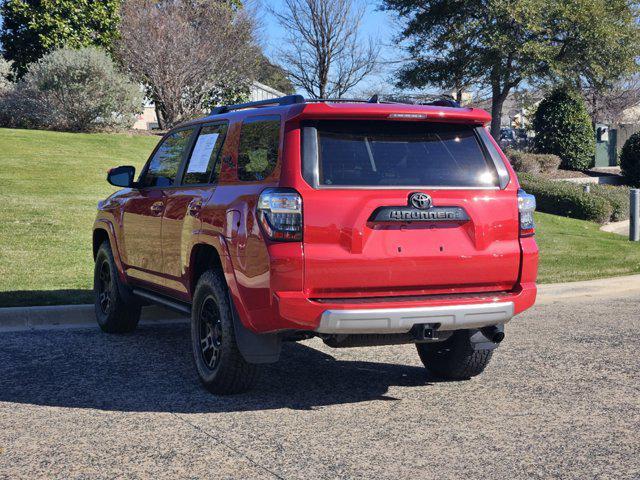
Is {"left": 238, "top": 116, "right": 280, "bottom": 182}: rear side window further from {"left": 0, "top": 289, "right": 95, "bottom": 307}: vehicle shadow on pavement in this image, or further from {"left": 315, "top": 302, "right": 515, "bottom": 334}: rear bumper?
{"left": 0, "top": 289, "right": 95, "bottom": 307}: vehicle shadow on pavement

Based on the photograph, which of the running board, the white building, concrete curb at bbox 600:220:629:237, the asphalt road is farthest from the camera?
the white building

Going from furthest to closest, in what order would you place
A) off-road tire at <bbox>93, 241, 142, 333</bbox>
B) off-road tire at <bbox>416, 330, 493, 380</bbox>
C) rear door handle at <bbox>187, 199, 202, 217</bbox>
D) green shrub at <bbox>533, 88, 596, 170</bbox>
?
1. green shrub at <bbox>533, 88, 596, 170</bbox>
2. off-road tire at <bbox>93, 241, 142, 333</bbox>
3. off-road tire at <bbox>416, 330, 493, 380</bbox>
4. rear door handle at <bbox>187, 199, 202, 217</bbox>

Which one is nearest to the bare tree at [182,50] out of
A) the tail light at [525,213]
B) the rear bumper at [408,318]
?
the tail light at [525,213]

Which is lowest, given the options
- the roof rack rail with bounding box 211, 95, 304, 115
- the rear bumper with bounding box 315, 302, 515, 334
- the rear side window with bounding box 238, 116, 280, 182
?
the rear bumper with bounding box 315, 302, 515, 334

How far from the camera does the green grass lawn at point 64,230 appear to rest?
10.4 meters

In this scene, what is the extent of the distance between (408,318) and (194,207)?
1.91 metres

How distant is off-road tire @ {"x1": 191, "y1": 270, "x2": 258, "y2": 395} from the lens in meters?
5.75

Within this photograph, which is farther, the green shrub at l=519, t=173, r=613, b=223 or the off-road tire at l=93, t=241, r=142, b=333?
the green shrub at l=519, t=173, r=613, b=223

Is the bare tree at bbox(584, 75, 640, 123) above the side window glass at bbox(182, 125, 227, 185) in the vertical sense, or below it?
above

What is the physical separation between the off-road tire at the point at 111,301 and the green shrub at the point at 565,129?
25.8 meters

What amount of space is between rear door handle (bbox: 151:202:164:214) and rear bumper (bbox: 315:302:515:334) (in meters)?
2.35

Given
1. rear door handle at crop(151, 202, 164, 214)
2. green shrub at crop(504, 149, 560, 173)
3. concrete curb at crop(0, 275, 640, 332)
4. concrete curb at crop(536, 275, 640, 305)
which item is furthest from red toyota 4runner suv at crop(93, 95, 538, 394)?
green shrub at crop(504, 149, 560, 173)

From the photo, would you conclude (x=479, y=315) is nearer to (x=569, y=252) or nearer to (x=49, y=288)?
(x=49, y=288)

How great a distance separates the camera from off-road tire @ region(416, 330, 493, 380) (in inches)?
251
